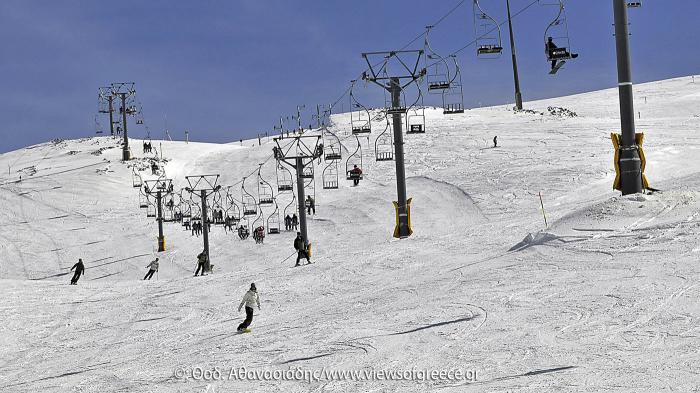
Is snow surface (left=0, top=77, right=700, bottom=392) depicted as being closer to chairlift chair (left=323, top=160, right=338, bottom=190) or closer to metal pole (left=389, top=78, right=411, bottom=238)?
chairlift chair (left=323, top=160, right=338, bottom=190)

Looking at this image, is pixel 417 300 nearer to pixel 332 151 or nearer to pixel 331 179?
pixel 332 151

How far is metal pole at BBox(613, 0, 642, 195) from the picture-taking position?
67.9ft

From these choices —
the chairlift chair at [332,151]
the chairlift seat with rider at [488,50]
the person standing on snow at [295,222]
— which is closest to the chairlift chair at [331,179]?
the chairlift chair at [332,151]

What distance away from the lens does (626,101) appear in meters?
20.6

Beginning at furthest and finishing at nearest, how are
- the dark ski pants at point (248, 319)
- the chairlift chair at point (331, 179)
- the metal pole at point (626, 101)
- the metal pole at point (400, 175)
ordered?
the chairlift chair at point (331, 179) < the metal pole at point (400, 175) < the metal pole at point (626, 101) < the dark ski pants at point (248, 319)

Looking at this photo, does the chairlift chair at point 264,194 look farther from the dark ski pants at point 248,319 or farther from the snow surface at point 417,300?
the dark ski pants at point 248,319

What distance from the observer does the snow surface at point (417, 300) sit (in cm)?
1057

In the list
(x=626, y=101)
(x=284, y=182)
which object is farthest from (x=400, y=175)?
(x=284, y=182)

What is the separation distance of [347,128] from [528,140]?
67.8 ft

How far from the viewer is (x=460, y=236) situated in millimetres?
25891

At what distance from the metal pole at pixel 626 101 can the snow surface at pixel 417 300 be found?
35.3 inches

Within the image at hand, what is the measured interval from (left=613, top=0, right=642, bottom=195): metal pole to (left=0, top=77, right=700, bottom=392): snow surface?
0.90m

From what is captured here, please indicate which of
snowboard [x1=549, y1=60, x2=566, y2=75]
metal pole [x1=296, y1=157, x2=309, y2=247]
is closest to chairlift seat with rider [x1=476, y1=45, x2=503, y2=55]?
→ snowboard [x1=549, y1=60, x2=566, y2=75]

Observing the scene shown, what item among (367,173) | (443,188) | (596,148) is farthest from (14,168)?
(596,148)
